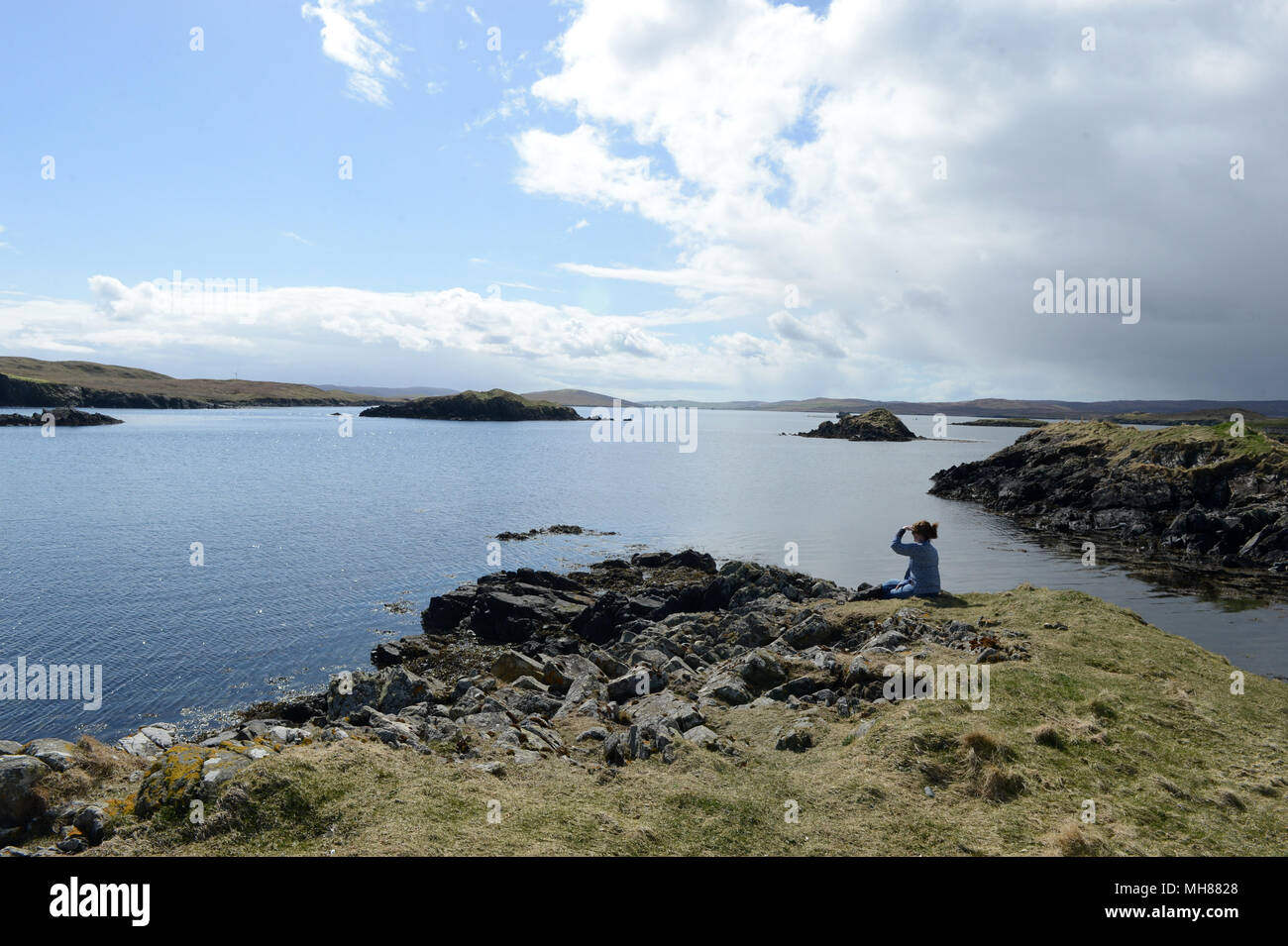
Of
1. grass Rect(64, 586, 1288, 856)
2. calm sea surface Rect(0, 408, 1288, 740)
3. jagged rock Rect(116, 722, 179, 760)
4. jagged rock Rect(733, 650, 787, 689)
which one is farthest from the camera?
calm sea surface Rect(0, 408, 1288, 740)

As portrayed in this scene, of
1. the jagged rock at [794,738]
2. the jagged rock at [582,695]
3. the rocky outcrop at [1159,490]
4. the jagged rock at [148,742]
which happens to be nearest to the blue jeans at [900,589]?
the jagged rock at [582,695]

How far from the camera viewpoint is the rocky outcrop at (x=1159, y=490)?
4191 cm

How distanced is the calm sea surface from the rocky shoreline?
3499mm

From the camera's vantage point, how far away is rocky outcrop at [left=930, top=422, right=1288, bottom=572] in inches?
1650

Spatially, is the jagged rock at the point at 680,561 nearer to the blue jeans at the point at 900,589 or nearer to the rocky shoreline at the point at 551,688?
the rocky shoreline at the point at 551,688

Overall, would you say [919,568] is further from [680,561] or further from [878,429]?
[878,429]

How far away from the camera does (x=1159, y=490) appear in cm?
5153

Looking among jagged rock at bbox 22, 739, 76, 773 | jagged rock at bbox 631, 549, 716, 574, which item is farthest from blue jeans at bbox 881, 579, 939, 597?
jagged rock at bbox 22, 739, 76, 773

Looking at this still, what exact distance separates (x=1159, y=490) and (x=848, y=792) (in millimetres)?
55150

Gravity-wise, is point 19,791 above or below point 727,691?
above

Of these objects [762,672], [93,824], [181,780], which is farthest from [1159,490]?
[93,824]

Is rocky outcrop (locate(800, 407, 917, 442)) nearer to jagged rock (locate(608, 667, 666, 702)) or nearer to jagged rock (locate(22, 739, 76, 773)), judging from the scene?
jagged rock (locate(608, 667, 666, 702))

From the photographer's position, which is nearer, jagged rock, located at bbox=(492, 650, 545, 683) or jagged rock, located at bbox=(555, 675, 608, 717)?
jagged rock, located at bbox=(555, 675, 608, 717)

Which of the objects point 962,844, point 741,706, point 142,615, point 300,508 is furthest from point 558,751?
point 300,508
